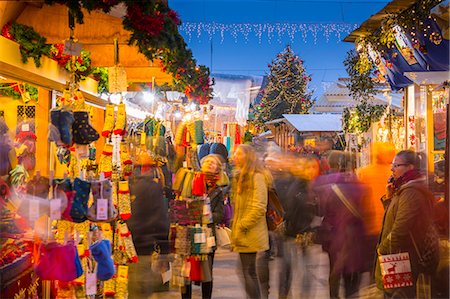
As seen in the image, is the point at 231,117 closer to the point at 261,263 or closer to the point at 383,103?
the point at 383,103

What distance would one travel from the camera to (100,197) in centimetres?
465

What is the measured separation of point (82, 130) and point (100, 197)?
531 mm

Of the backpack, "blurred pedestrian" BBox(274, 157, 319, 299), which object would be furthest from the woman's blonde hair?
"blurred pedestrian" BBox(274, 157, 319, 299)

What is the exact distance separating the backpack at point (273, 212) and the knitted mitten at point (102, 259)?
210 cm

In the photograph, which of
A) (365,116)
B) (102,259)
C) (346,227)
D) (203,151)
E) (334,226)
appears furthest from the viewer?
(365,116)

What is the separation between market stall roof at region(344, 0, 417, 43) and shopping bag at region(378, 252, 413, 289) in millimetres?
4132

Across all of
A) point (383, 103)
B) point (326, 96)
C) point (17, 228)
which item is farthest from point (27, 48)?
point (326, 96)

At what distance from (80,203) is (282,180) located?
11.5 ft

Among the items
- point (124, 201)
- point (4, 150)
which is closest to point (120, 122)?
point (124, 201)

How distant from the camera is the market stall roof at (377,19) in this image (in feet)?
27.2

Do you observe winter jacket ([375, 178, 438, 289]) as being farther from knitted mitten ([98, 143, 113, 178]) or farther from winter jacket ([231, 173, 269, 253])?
knitted mitten ([98, 143, 113, 178])

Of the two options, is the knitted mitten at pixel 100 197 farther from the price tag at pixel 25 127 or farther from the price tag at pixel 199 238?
the price tag at pixel 25 127

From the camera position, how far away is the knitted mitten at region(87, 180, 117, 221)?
179 inches

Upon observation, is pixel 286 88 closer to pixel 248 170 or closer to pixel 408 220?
pixel 248 170
